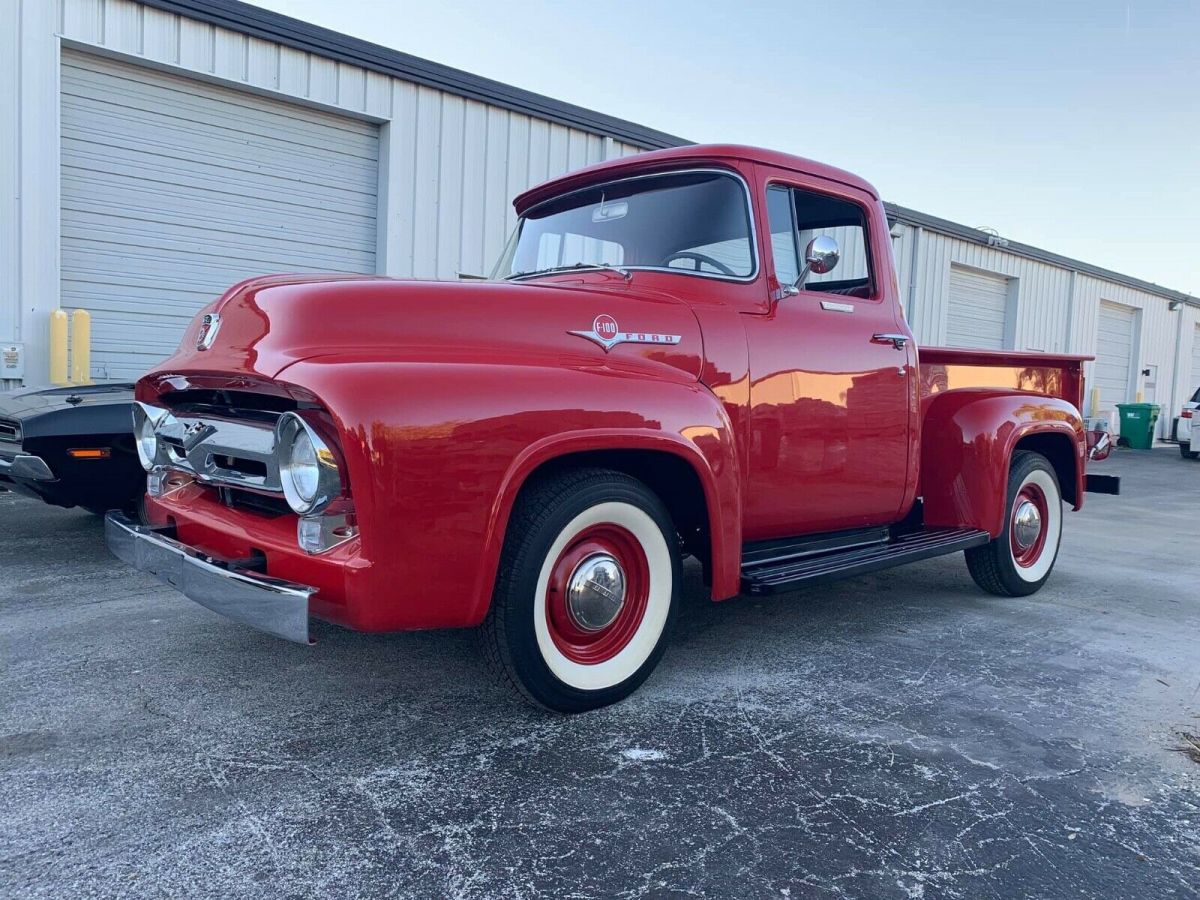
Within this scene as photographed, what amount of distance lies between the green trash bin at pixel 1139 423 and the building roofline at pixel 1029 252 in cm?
347

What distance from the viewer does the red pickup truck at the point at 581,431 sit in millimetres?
2623

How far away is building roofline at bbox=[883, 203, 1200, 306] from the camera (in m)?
16.9

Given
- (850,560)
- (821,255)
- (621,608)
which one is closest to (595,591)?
(621,608)

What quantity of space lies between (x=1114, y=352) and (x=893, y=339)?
23661 millimetres

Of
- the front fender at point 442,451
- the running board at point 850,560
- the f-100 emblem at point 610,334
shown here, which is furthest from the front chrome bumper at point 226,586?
the running board at point 850,560

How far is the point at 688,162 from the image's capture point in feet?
12.7

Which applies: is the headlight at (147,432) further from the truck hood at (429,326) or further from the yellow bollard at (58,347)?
the yellow bollard at (58,347)

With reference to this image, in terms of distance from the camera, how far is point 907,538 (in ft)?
15.3

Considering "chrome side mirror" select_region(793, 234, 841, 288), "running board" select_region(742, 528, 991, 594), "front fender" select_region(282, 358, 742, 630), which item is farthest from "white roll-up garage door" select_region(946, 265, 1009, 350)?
"front fender" select_region(282, 358, 742, 630)

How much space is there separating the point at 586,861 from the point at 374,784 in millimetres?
704

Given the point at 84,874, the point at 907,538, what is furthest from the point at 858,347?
the point at 84,874

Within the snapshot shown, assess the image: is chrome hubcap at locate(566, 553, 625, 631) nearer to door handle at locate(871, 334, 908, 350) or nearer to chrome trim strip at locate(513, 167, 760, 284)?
chrome trim strip at locate(513, 167, 760, 284)

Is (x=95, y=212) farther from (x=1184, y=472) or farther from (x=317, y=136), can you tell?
(x=1184, y=472)

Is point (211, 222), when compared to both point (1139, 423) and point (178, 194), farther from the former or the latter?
point (1139, 423)
